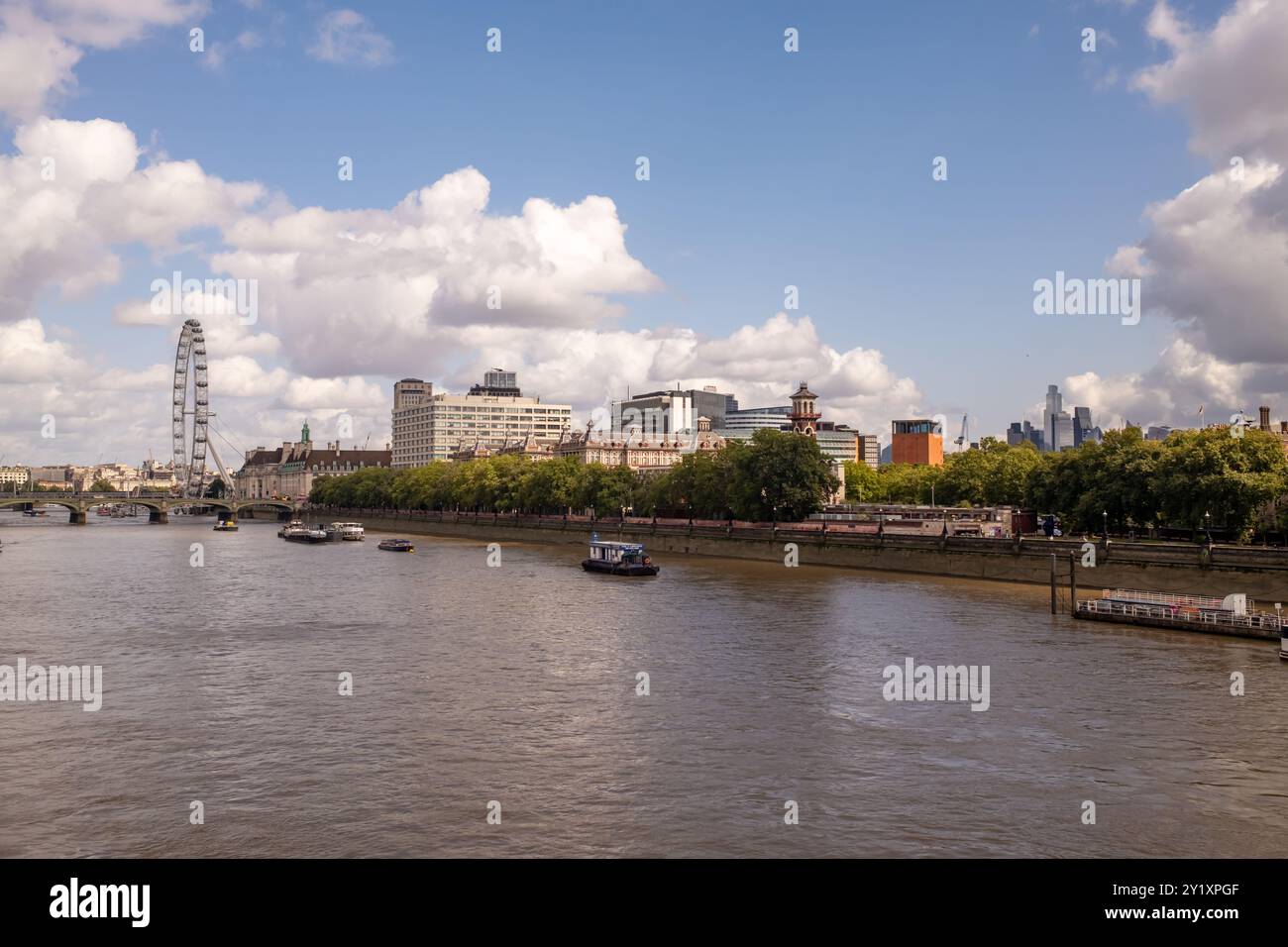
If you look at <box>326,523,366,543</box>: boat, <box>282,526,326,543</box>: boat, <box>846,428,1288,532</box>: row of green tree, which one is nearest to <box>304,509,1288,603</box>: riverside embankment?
<box>846,428,1288,532</box>: row of green tree

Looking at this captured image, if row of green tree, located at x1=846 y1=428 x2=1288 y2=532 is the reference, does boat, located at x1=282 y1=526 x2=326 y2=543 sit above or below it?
below

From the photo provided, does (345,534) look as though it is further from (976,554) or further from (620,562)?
(976,554)

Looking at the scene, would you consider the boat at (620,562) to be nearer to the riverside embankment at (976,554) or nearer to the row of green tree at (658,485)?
the riverside embankment at (976,554)

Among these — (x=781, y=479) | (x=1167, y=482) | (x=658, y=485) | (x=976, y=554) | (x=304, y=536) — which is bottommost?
(x=304, y=536)

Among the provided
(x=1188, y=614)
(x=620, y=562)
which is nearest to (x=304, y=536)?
(x=620, y=562)

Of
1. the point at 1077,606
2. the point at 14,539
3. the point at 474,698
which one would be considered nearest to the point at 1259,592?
the point at 1077,606

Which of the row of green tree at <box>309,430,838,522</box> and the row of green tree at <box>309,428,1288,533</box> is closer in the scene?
the row of green tree at <box>309,428,1288,533</box>

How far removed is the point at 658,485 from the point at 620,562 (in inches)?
1700

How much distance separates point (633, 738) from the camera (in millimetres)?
28391

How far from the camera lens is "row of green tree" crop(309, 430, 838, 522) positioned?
101312 millimetres

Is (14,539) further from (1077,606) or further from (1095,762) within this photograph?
(1095,762)

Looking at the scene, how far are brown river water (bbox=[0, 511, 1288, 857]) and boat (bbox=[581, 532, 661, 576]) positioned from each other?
23167 millimetres

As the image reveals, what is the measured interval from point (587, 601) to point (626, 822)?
133 ft

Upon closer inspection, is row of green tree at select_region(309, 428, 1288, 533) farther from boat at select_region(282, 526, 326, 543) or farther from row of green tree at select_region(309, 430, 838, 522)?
boat at select_region(282, 526, 326, 543)
